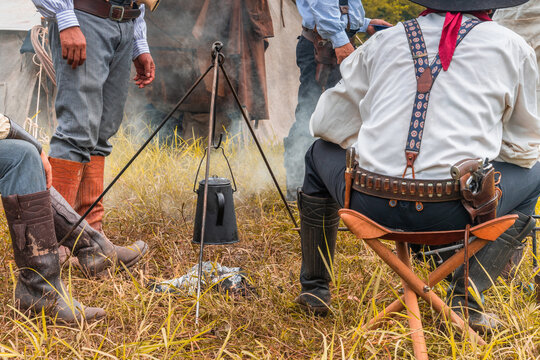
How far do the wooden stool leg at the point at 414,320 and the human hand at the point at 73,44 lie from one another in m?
1.86

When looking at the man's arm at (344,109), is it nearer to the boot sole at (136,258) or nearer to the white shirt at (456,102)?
the white shirt at (456,102)

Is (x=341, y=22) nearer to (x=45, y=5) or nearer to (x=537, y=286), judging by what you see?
(x=45, y=5)

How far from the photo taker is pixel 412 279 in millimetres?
2047

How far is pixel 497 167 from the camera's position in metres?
2.18

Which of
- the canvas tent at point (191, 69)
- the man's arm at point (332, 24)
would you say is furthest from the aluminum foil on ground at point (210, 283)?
the canvas tent at point (191, 69)

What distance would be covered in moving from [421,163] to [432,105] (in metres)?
0.20

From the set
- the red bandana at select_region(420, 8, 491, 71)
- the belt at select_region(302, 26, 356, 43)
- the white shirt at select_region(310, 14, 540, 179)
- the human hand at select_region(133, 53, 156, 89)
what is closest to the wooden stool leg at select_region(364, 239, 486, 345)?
the white shirt at select_region(310, 14, 540, 179)

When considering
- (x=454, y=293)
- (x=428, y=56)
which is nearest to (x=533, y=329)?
(x=454, y=293)

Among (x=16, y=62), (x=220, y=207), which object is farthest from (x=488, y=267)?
(x=16, y=62)

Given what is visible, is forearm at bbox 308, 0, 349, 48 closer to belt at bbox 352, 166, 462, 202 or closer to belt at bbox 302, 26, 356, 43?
belt at bbox 302, 26, 356, 43

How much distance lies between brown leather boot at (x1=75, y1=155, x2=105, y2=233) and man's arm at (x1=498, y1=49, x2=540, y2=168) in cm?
217

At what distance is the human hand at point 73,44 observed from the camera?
2877mm

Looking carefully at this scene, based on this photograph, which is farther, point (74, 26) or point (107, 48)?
point (107, 48)

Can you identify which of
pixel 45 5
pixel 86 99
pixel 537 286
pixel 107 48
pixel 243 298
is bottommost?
pixel 243 298
